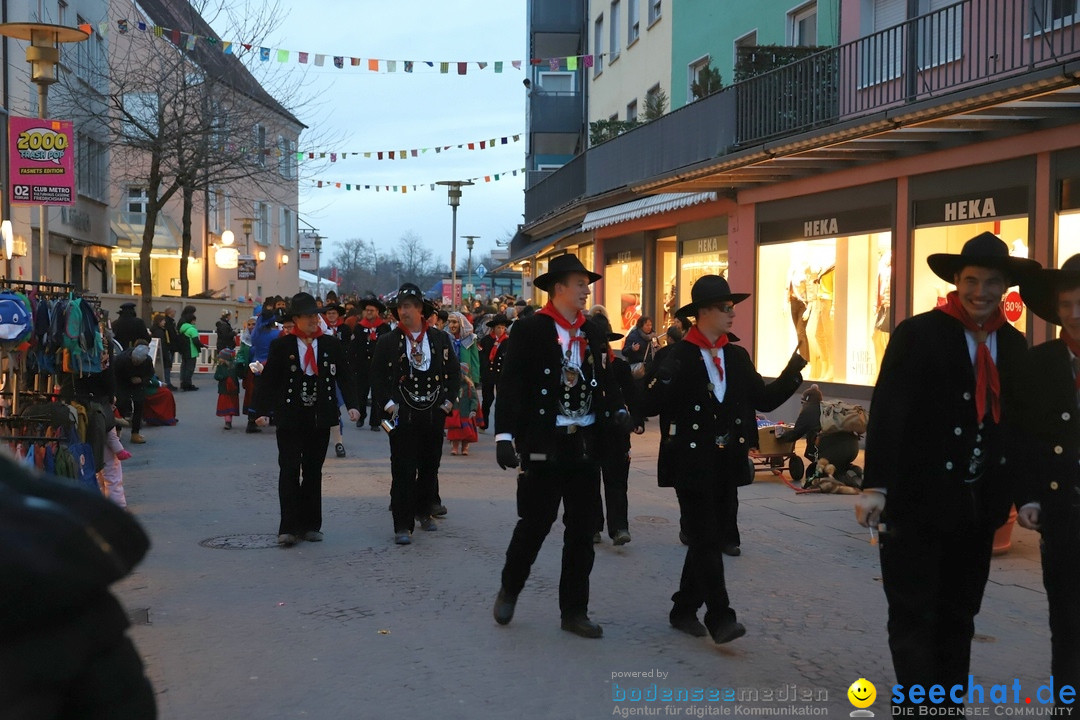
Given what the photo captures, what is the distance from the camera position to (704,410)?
6.06 metres

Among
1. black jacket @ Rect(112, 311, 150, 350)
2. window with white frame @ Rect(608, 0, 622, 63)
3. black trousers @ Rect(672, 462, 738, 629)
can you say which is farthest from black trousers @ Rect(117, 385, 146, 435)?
window with white frame @ Rect(608, 0, 622, 63)

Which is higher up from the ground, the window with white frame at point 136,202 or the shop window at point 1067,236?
the window with white frame at point 136,202

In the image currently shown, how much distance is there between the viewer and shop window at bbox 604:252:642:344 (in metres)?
23.9

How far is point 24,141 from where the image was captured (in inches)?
539

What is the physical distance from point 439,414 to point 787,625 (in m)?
3.54

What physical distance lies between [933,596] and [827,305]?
13152mm

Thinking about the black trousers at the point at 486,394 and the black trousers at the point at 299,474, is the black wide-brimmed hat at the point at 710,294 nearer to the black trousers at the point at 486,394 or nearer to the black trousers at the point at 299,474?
the black trousers at the point at 299,474

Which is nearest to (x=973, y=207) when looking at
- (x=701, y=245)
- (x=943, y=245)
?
(x=943, y=245)

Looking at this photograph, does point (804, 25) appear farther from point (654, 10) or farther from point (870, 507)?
point (870, 507)

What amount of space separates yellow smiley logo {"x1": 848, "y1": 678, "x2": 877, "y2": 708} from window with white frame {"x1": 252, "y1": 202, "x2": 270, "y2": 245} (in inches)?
2013

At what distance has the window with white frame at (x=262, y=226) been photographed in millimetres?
54975

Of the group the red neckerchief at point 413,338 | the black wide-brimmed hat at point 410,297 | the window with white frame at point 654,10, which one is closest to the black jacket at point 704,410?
the red neckerchief at point 413,338

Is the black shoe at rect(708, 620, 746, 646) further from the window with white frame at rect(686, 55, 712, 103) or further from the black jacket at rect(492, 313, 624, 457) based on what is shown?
the window with white frame at rect(686, 55, 712, 103)

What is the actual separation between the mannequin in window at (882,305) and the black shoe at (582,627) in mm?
9980
